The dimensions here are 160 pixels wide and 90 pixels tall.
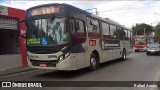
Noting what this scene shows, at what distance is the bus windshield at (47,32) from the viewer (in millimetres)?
12000

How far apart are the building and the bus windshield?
123 inches

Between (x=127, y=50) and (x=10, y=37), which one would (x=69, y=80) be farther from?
(x=127, y=50)

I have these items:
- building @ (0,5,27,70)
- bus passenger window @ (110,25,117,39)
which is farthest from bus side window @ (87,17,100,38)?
building @ (0,5,27,70)

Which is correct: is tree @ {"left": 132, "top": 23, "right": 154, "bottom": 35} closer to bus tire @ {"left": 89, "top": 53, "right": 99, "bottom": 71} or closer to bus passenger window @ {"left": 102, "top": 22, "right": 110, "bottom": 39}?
bus passenger window @ {"left": 102, "top": 22, "right": 110, "bottom": 39}

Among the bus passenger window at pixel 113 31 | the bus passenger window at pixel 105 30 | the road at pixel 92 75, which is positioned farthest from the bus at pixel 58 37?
the bus passenger window at pixel 113 31

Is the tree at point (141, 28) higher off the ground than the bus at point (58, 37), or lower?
higher

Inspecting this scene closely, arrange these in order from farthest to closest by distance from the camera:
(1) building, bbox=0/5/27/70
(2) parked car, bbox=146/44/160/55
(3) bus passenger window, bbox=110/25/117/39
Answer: (2) parked car, bbox=146/44/160/55 → (3) bus passenger window, bbox=110/25/117/39 → (1) building, bbox=0/5/27/70

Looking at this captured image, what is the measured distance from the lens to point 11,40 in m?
18.7

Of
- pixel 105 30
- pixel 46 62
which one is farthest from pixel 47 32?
pixel 105 30

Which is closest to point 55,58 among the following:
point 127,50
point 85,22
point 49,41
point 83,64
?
point 49,41

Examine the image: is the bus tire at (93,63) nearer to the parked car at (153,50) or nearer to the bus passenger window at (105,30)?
the bus passenger window at (105,30)

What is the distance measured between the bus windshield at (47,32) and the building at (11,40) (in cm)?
312

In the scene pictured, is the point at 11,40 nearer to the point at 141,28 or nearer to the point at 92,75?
the point at 92,75

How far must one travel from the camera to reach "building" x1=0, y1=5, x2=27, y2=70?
16.4 m
